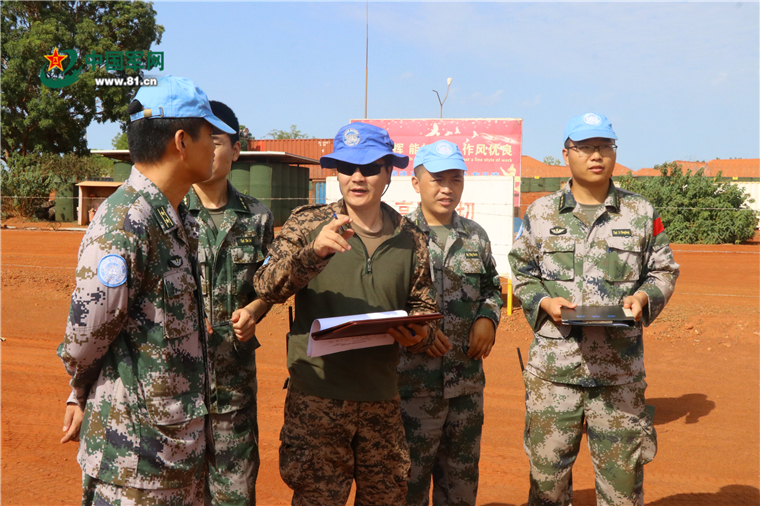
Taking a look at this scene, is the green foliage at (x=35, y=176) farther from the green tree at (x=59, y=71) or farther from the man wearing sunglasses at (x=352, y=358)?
the man wearing sunglasses at (x=352, y=358)

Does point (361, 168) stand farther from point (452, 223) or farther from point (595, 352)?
point (595, 352)

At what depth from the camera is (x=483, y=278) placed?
363 centimetres

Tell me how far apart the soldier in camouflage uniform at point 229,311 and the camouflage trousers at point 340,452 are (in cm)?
56

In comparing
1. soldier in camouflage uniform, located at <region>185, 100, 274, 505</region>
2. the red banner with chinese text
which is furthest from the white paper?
the red banner with chinese text

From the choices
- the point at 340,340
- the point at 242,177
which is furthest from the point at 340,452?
the point at 242,177

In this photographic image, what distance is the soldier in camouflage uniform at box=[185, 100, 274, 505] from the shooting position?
3.14 metres

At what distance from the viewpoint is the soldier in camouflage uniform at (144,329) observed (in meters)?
1.86

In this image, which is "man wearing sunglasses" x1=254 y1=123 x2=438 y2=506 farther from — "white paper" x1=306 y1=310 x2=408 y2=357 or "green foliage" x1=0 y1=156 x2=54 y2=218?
"green foliage" x1=0 y1=156 x2=54 y2=218

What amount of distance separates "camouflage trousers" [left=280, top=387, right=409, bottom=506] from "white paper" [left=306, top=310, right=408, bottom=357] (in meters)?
0.36

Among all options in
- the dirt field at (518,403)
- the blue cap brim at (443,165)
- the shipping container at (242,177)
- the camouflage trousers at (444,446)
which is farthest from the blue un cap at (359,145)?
the shipping container at (242,177)

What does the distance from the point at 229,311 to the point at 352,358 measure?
0.97 metres

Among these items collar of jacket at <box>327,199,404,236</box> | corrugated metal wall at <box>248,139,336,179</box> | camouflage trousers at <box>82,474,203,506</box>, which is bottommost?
camouflage trousers at <box>82,474,203,506</box>

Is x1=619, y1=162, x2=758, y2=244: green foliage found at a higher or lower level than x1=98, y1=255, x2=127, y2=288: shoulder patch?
higher

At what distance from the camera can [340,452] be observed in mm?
2654
